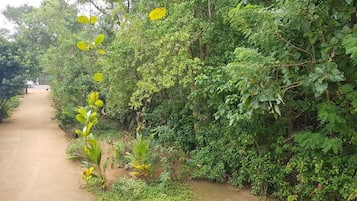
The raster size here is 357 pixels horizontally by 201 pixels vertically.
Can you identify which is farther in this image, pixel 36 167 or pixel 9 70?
pixel 9 70

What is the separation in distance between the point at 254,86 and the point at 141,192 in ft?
7.99

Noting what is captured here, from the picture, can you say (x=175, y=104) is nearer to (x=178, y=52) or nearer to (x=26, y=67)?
(x=178, y=52)

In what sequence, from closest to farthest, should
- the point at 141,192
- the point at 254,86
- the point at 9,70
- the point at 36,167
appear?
1. the point at 254,86
2. the point at 141,192
3. the point at 36,167
4. the point at 9,70

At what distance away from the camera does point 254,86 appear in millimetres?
3305

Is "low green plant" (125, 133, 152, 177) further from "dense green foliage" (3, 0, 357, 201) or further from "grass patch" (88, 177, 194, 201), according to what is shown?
"dense green foliage" (3, 0, 357, 201)

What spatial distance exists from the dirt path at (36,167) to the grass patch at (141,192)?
0.82 feet

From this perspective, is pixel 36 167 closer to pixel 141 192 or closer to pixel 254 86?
pixel 141 192

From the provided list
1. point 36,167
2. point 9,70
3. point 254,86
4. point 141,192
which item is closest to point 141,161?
point 141,192

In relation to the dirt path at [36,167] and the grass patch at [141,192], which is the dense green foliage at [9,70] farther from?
the grass patch at [141,192]

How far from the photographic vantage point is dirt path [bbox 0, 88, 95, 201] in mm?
4757

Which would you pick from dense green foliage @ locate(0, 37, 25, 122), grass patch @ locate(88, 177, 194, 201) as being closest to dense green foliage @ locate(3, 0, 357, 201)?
grass patch @ locate(88, 177, 194, 201)

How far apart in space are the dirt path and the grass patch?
0.82 ft

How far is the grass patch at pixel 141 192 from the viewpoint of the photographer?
4.53 meters

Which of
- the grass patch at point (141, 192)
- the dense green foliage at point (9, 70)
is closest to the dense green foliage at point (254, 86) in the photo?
the grass patch at point (141, 192)
